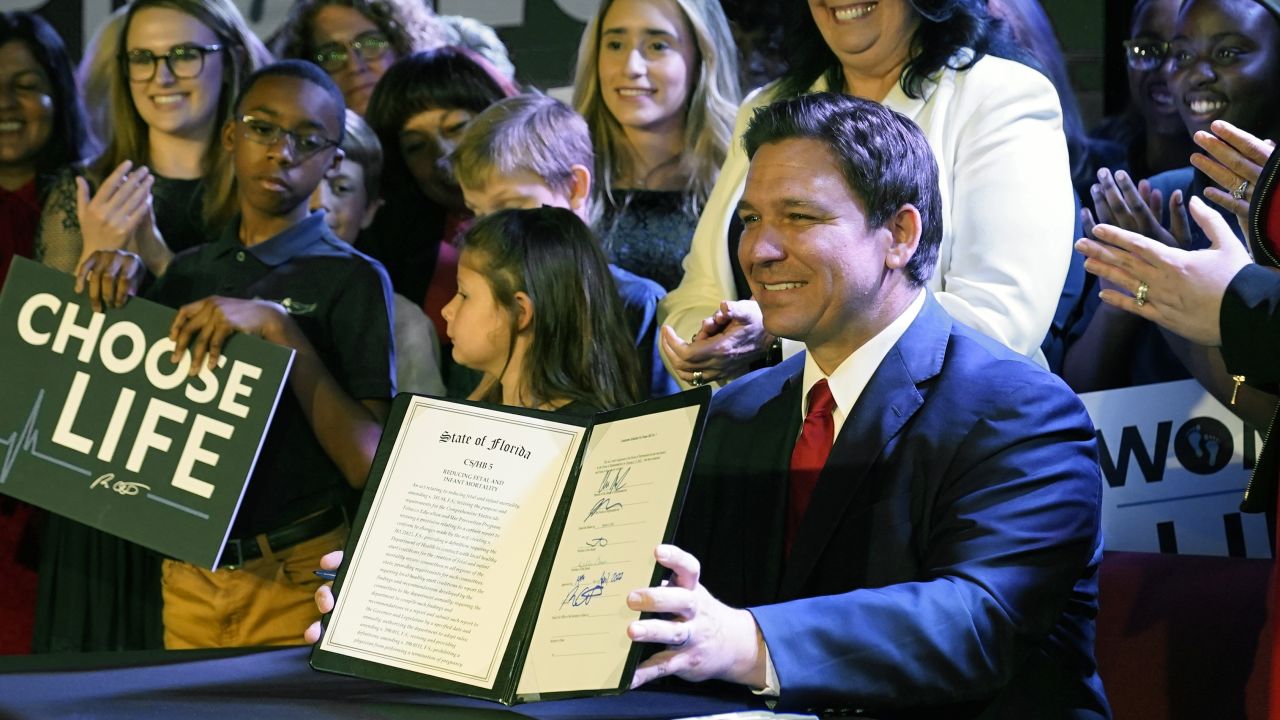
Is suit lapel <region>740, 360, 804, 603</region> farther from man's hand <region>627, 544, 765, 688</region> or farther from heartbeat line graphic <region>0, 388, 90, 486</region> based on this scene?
heartbeat line graphic <region>0, 388, 90, 486</region>

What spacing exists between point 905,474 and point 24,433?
2.10 meters

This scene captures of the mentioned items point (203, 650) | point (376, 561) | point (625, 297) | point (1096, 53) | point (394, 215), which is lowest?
point (203, 650)

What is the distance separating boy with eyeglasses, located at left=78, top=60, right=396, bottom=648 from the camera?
3.40 m

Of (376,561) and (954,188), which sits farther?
(954,188)

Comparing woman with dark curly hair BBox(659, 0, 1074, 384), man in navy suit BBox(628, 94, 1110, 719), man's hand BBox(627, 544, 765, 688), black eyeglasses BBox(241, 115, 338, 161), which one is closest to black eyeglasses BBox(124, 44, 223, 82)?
black eyeglasses BBox(241, 115, 338, 161)

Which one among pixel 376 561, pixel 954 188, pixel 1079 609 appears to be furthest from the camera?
pixel 954 188

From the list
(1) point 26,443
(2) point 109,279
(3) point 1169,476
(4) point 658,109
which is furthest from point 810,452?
(1) point 26,443

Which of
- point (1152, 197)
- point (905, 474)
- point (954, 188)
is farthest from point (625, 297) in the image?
point (905, 474)

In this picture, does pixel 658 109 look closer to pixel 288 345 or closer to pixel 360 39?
pixel 288 345

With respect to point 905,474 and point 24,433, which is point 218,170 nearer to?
point 24,433

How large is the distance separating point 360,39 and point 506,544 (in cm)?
281

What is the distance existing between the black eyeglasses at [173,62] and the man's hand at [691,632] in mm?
2857

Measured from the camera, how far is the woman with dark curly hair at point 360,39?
438 centimetres

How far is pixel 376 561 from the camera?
197 cm
